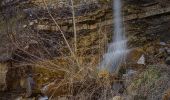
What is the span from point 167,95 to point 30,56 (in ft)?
9.62

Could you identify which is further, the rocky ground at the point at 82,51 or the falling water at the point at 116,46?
the falling water at the point at 116,46

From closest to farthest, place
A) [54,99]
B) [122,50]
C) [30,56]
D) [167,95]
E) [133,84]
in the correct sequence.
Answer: [167,95] < [133,84] < [54,99] < [30,56] < [122,50]

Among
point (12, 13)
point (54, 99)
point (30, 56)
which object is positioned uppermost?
point (12, 13)

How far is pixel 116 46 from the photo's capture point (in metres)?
8.12

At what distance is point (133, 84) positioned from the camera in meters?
5.91

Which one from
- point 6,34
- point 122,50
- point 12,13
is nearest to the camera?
point 122,50

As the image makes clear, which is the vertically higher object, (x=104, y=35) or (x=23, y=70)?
(x=104, y=35)

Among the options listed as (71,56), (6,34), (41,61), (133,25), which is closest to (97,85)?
(71,56)

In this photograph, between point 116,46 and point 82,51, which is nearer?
point 82,51

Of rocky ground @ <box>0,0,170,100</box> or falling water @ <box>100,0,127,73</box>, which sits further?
falling water @ <box>100,0,127,73</box>

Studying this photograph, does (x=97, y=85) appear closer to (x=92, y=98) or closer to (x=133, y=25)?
(x=92, y=98)

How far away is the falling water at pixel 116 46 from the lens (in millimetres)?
7281

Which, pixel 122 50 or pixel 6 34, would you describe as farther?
pixel 6 34

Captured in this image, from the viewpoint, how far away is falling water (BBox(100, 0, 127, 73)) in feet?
23.9
